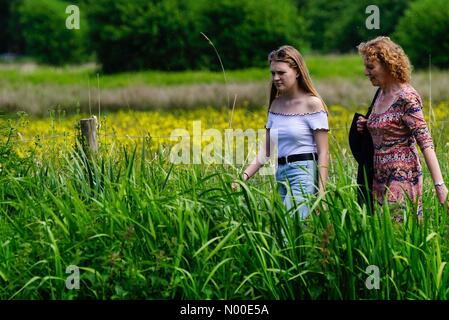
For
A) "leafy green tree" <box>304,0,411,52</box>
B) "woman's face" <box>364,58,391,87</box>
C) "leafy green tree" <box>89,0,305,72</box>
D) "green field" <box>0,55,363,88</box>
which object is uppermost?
"leafy green tree" <box>304,0,411,52</box>

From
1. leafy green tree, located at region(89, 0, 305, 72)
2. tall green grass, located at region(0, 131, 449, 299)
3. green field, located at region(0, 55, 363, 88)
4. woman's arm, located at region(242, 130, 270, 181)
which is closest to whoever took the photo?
tall green grass, located at region(0, 131, 449, 299)

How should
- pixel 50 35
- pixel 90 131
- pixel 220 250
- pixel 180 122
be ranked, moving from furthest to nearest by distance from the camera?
1. pixel 50 35
2. pixel 180 122
3. pixel 90 131
4. pixel 220 250

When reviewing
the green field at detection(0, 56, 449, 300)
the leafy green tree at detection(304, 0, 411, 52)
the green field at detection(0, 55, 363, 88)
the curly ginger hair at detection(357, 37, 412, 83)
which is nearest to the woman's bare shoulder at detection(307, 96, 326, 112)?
the curly ginger hair at detection(357, 37, 412, 83)

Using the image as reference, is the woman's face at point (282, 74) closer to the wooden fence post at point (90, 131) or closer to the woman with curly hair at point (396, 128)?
the woman with curly hair at point (396, 128)

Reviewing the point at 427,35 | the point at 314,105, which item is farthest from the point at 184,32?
the point at 314,105

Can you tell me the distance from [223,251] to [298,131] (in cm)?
91

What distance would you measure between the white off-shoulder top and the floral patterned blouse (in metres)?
0.28

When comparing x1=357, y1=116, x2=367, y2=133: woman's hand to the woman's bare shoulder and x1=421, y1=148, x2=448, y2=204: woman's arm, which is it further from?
x1=421, y1=148, x2=448, y2=204: woman's arm

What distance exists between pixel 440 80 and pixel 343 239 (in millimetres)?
17328

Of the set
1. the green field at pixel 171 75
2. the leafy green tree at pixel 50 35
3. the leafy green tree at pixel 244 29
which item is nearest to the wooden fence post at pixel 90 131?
the green field at pixel 171 75

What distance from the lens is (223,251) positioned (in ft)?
16.9

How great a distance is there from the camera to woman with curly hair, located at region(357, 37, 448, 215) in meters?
5.50

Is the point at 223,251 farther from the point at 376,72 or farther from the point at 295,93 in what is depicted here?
the point at 376,72

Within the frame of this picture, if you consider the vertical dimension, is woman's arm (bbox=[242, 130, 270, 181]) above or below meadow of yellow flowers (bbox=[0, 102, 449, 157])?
below
